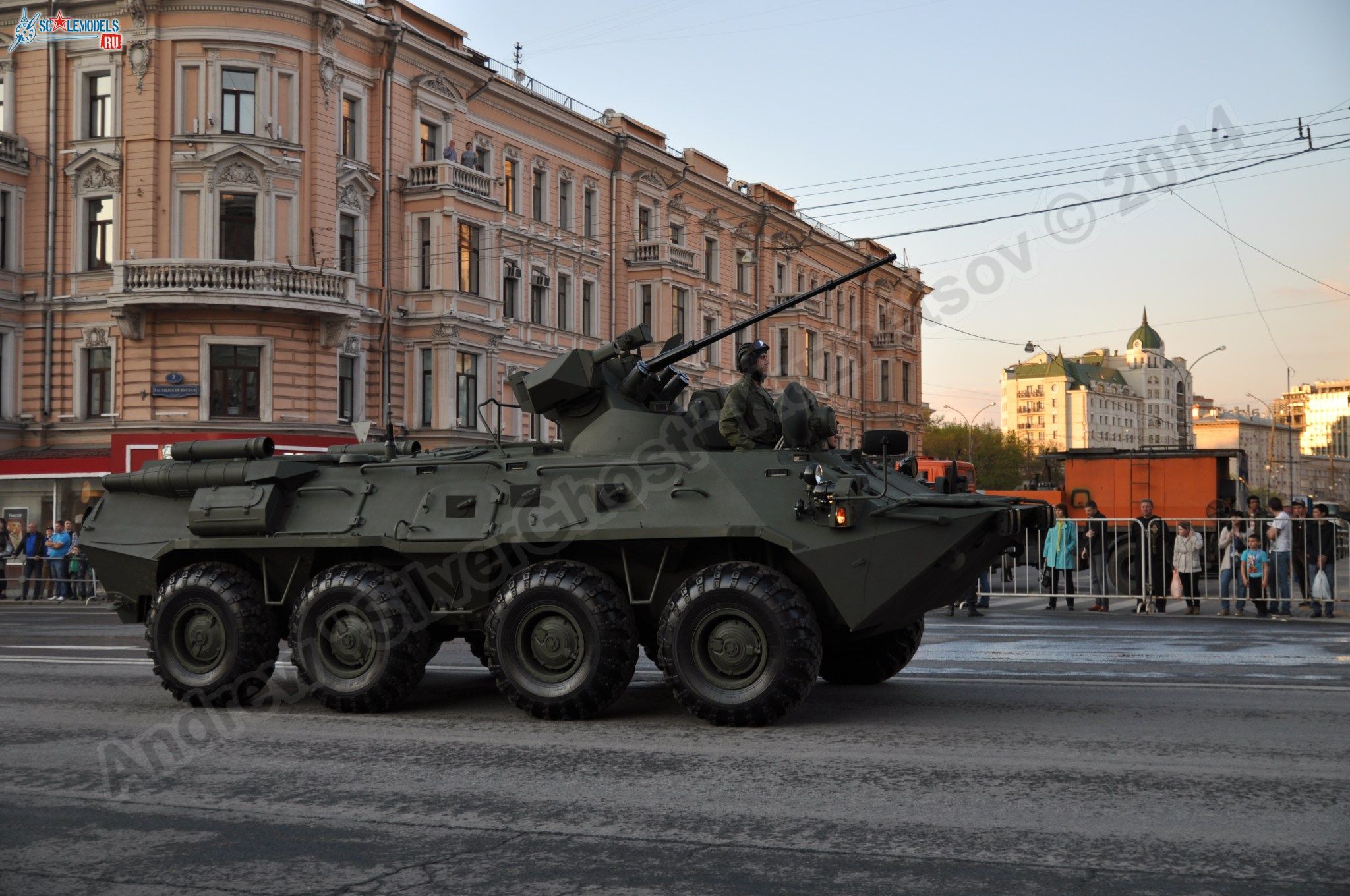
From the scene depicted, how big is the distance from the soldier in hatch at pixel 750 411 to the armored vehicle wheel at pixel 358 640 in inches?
94.8

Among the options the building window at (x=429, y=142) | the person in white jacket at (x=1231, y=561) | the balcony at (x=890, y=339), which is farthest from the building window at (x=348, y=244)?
the balcony at (x=890, y=339)

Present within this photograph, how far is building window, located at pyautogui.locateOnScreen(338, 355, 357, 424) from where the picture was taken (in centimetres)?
3353

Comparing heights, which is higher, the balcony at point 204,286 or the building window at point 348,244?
the building window at point 348,244

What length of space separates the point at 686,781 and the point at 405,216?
99.6ft

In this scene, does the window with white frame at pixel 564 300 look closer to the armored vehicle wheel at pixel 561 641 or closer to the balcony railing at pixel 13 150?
the balcony railing at pixel 13 150

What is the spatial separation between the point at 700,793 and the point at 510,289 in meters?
33.4

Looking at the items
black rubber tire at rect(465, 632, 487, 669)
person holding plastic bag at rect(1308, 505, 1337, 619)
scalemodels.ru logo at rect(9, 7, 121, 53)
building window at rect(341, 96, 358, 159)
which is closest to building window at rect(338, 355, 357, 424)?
building window at rect(341, 96, 358, 159)

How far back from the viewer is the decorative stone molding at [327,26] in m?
31.7

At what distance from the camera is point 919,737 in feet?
24.9

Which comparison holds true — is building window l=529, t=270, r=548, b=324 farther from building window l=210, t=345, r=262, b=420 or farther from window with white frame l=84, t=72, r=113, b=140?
window with white frame l=84, t=72, r=113, b=140

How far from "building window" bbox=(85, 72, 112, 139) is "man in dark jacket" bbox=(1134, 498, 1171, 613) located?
80.0 feet

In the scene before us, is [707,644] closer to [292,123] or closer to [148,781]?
[148,781]

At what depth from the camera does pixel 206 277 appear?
98.9ft

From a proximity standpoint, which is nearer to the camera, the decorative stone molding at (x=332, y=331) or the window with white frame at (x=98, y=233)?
the window with white frame at (x=98, y=233)
